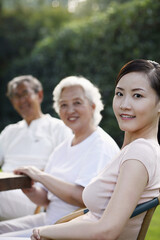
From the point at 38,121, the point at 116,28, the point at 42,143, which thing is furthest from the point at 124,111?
the point at 116,28

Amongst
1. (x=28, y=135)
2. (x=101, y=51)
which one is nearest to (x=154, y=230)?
(x=28, y=135)

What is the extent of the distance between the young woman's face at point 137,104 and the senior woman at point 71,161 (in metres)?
1.00

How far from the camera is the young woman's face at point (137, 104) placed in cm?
155

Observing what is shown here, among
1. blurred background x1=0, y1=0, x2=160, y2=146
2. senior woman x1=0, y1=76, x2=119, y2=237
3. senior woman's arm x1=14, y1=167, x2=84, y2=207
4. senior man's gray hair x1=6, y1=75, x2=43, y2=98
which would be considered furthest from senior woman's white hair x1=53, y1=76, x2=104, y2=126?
blurred background x1=0, y1=0, x2=160, y2=146

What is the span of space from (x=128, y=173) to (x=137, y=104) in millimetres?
312

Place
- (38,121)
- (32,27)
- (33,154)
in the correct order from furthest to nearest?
(32,27), (38,121), (33,154)

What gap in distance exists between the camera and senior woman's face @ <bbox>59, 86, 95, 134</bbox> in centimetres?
298

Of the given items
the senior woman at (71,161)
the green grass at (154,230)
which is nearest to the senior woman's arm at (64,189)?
the senior woman at (71,161)

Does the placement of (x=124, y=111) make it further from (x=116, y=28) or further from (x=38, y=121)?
(x=116, y=28)

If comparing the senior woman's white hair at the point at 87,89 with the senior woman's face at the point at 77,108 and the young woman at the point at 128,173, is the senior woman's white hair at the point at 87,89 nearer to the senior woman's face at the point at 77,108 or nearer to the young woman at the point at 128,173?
the senior woman's face at the point at 77,108

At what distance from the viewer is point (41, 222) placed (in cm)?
287

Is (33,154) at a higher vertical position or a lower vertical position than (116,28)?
lower

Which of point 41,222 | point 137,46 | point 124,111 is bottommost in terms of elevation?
point 41,222

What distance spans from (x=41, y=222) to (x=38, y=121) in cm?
148
